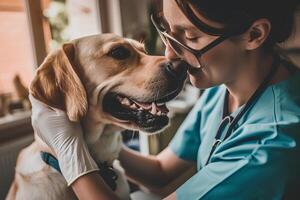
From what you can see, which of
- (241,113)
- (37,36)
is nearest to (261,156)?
(241,113)

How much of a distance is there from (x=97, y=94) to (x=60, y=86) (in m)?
0.09

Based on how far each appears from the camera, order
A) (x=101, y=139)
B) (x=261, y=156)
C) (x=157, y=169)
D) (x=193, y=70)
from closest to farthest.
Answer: (x=261, y=156) < (x=193, y=70) < (x=101, y=139) < (x=157, y=169)

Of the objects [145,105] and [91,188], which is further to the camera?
[145,105]

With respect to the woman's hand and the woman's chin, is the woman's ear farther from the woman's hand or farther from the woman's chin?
the woman's hand

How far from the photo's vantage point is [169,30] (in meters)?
0.69

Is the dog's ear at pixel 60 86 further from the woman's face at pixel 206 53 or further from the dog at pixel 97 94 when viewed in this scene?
the woman's face at pixel 206 53

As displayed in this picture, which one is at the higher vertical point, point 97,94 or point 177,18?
point 177,18

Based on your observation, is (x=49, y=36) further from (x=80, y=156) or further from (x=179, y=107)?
(x=179, y=107)

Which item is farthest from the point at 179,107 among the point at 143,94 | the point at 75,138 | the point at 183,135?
the point at 75,138

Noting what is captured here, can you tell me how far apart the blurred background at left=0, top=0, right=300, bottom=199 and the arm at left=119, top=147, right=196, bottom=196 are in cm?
10

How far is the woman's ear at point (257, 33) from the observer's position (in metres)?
0.63

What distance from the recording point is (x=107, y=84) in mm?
764

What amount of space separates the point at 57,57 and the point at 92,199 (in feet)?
1.09

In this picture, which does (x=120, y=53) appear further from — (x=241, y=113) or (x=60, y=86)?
(x=241, y=113)
